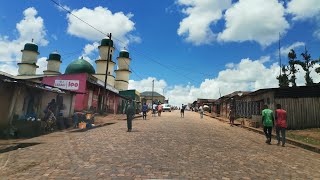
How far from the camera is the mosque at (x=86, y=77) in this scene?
2888cm

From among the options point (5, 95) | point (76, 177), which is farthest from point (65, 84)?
point (76, 177)

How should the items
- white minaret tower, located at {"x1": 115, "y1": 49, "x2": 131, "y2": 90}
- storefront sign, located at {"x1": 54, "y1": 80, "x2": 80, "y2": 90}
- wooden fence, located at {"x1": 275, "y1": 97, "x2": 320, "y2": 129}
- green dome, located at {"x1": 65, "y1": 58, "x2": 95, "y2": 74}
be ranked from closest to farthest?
wooden fence, located at {"x1": 275, "y1": 97, "x2": 320, "y2": 129}
storefront sign, located at {"x1": 54, "y1": 80, "x2": 80, "y2": 90}
green dome, located at {"x1": 65, "y1": 58, "x2": 95, "y2": 74}
white minaret tower, located at {"x1": 115, "y1": 49, "x2": 131, "y2": 90}

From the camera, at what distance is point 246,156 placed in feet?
28.8

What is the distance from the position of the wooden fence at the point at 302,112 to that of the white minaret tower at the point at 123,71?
1851 inches

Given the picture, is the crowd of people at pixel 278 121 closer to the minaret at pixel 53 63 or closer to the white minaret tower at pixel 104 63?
the white minaret tower at pixel 104 63

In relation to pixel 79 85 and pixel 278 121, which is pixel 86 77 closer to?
pixel 79 85

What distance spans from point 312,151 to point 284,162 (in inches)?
144

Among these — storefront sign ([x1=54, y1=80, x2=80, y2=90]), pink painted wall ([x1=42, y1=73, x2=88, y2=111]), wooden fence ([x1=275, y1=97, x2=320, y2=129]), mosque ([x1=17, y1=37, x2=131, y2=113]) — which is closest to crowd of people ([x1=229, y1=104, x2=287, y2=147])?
wooden fence ([x1=275, y1=97, x2=320, y2=129])

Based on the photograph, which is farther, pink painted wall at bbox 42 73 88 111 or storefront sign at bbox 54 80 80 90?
storefront sign at bbox 54 80 80 90

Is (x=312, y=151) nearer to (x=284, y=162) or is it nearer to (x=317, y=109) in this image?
(x=284, y=162)

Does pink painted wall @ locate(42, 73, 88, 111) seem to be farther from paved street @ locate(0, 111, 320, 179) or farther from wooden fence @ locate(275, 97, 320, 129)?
paved street @ locate(0, 111, 320, 179)

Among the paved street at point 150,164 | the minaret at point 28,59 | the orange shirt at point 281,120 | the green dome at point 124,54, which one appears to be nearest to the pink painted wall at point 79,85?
the paved street at point 150,164

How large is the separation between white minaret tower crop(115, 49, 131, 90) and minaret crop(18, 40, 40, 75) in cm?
1741

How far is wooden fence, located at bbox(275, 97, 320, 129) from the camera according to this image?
61.6ft
